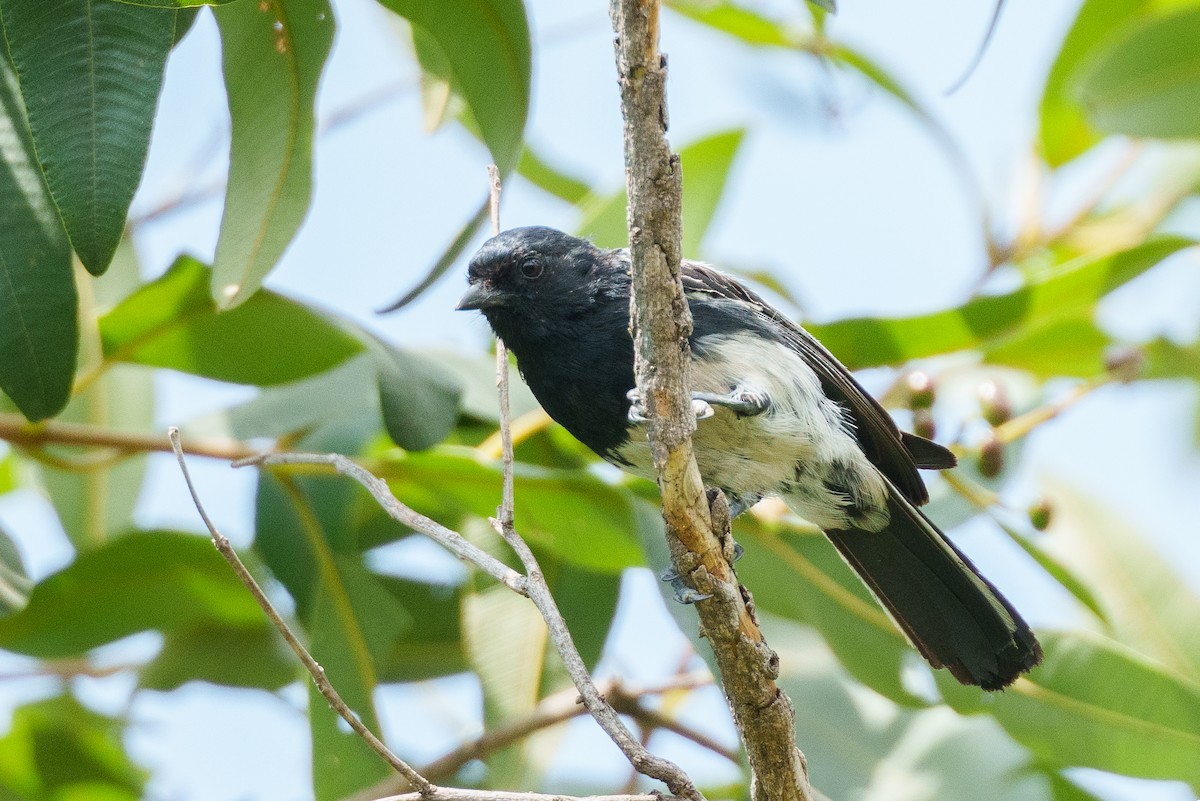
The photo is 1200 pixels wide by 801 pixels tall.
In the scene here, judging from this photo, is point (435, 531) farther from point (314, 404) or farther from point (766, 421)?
point (314, 404)

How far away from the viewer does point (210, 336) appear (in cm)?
383

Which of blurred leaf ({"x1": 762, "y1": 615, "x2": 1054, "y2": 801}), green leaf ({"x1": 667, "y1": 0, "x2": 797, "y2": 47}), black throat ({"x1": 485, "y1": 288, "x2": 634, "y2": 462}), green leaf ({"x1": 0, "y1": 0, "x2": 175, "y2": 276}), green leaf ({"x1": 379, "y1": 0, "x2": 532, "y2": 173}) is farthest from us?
green leaf ({"x1": 667, "y1": 0, "x2": 797, "y2": 47})

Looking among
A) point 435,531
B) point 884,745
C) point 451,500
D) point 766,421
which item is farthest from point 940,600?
point 435,531

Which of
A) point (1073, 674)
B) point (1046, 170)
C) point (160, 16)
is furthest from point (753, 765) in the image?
point (1046, 170)

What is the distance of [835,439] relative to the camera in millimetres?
3633

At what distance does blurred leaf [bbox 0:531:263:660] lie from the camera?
417cm

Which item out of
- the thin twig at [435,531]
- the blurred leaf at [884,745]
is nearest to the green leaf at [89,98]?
the thin twig at [435,531]

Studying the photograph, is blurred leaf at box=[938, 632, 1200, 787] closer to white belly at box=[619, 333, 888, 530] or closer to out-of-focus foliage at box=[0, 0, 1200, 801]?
out-of-focus foliage at box=[0, 0, 1200, 801]

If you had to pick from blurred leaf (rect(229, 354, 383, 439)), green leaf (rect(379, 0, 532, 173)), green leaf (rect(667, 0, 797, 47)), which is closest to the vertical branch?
green leaf (rect(379, 0, 532, 173))

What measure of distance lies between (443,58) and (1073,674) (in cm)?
250

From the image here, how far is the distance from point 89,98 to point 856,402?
7.11 feet

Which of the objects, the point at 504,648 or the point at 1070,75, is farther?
the point at 1070,75

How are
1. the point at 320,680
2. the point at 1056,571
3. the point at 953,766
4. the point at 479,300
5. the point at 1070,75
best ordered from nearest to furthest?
the point at 320,680 < the point at 479,300 < the point at 1056,571 < the point at 953,766 < the point at 1070,75

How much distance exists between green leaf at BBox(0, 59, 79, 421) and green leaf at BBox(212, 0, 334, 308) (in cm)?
36
